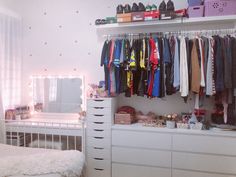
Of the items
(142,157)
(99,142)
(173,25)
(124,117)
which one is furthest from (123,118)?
(173,25)

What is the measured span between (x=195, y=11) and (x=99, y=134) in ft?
6.30

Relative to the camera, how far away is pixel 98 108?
301cm

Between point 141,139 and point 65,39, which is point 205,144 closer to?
point 141,139

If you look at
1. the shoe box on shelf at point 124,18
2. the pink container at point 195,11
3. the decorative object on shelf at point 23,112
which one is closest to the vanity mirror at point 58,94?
the decorative object on shelf at point 23,112

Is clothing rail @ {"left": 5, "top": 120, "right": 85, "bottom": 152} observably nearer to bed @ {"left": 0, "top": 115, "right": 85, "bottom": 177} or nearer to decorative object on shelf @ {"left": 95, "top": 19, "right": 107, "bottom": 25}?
bed @ {"left": 0, "top": 115, "right": 85, "bottom": 177}

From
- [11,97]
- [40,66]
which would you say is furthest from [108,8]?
[11,97]

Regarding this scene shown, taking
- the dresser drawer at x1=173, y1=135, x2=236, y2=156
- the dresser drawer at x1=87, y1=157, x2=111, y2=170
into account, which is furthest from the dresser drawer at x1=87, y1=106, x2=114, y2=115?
the dresser drawer at x1=173, y1=135, x2=236, y2=156

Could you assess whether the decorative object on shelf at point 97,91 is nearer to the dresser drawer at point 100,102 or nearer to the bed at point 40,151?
the dresser drawer at point 100,102

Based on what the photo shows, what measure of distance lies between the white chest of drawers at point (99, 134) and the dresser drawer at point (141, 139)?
0.12 metres

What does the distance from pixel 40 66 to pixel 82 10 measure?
109cm

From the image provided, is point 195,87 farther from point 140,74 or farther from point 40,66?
point 40,66

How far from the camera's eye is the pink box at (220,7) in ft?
8.95

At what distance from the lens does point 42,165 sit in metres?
1.89

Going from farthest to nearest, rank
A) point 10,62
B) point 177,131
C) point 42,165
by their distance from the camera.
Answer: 1. point 10,62
2. point 177,131
3. point 42,165
